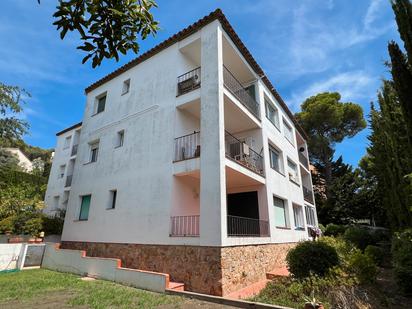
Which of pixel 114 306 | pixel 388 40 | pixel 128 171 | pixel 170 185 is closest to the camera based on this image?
pixel 114 306

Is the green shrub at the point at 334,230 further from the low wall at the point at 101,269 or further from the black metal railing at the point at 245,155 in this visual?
the low wall at the point at 101,269

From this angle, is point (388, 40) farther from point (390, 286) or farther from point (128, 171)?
point (128, 171)

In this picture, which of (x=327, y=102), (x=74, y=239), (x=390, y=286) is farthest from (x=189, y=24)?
(x=327, y=102)

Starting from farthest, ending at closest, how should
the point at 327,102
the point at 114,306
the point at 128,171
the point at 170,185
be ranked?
the point at 327,102
the point at 128,171
the point at 170,185
the point at 114,306

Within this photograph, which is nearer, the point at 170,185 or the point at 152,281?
the point at 152,281

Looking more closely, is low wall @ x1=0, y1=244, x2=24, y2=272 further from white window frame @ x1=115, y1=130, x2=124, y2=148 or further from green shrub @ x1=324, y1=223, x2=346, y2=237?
green shrub @ x1=324, y1=223, x2=346, y2=237

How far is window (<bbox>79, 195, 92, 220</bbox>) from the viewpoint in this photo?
13.7 metres

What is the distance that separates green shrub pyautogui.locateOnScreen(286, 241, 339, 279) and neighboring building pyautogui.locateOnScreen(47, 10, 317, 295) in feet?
5.52

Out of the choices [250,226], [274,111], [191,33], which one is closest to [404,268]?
[250,226]

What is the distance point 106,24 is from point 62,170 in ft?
88.5

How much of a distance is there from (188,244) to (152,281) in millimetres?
1788

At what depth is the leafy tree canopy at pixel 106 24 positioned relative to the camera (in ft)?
11.1

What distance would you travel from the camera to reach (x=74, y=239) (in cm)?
1345

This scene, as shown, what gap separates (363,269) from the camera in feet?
28.5
